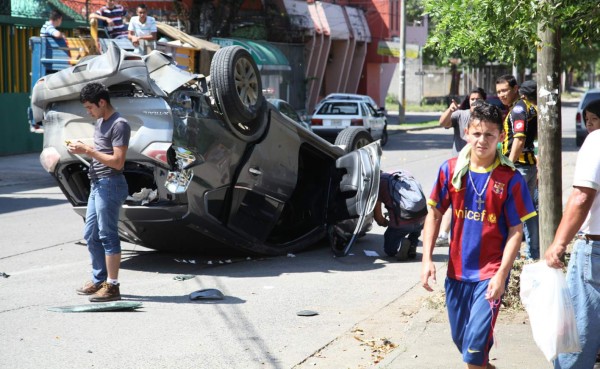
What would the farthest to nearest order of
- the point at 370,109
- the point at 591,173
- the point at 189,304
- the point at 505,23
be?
the point at 370,109, the point at 189,304, the point at 505,23, the point at 591,173

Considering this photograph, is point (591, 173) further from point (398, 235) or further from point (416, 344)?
point (398, 235)

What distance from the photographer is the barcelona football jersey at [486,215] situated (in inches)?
191

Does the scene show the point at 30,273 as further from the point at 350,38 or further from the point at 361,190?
the point at 350,38

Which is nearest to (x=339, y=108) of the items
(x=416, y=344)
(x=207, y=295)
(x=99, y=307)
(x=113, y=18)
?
(x=113, y=18)

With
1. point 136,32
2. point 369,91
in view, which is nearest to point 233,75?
point 136,32

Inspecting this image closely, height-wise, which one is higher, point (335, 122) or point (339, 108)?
point (339, 108)

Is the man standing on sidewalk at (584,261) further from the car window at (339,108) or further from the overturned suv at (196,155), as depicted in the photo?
the car window at (339,108)

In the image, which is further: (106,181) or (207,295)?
(207,295)

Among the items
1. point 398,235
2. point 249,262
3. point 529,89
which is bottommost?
point 249,262

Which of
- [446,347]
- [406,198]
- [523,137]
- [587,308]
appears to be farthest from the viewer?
[406,198]

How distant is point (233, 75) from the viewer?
9102 mm

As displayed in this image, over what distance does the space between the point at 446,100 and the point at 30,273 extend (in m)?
58.2

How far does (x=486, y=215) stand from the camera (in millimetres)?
4848

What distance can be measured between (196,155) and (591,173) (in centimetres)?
490
